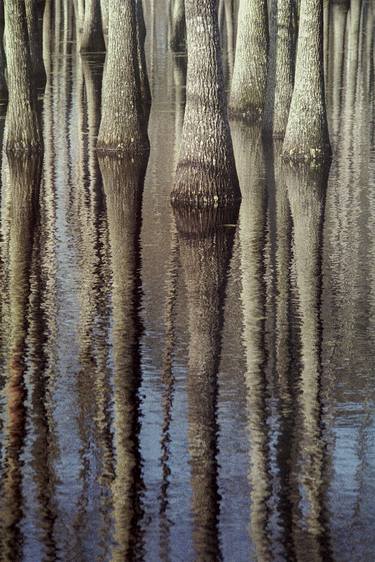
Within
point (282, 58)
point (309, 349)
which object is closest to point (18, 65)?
point (282, 58)

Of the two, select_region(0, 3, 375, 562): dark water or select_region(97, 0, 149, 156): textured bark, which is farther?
select_region(97, 0, 149, 156): textured bark

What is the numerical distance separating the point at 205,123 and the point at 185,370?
21.3 feet

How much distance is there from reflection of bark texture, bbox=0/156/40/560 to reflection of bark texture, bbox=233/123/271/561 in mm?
1311

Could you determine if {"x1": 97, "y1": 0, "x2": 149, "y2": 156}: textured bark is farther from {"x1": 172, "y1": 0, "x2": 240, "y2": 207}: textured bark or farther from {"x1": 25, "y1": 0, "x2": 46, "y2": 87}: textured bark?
{"x1": 25, "y1": 0, "x2": 46, "y2": 87}: textured bark

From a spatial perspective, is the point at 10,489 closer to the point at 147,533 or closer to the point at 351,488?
the point at 147,533

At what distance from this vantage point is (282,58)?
22031mm

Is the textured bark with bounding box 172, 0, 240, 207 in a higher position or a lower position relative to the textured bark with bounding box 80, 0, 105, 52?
lower

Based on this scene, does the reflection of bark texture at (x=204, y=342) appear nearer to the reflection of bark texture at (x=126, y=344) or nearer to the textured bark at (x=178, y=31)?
the reflection of bark texture at (x=126, y=344)

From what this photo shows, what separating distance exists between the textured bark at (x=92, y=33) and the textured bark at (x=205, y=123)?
18864 mm

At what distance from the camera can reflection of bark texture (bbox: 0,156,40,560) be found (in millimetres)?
7578

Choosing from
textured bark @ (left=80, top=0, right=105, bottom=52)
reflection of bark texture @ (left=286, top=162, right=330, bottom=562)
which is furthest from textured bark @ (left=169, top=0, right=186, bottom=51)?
reflection of bark texture @ (left=286, top=162, right=330, bottom=562)

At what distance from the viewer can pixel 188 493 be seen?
7.91 m

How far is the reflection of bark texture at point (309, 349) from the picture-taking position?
24.4 feet

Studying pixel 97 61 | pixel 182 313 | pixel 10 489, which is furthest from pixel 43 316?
pixel 97 61
